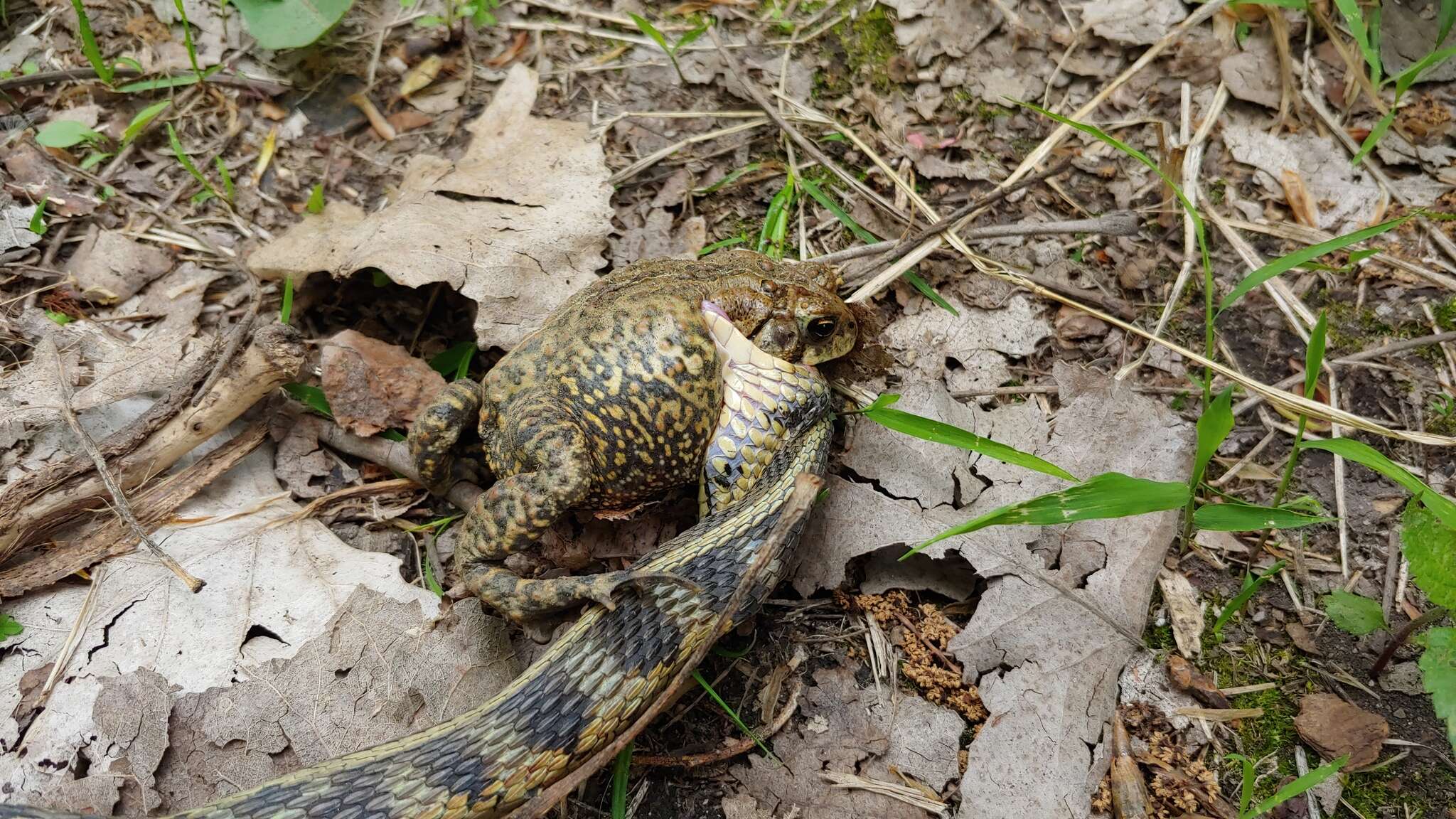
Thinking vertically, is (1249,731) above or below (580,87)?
below

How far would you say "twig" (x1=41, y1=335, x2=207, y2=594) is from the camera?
131 inches

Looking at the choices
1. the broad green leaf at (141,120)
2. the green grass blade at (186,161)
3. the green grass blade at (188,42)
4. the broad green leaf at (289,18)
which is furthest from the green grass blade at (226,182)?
the broad green leaf at (289,18)

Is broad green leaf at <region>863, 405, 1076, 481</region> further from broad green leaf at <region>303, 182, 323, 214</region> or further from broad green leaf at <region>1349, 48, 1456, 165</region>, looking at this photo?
broad green leaf at <region>303, 182, 323, 214</region>

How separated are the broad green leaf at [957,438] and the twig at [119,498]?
102 inches

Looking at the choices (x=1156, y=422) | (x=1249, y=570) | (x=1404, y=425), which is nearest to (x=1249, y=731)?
(x=1249, y=570)

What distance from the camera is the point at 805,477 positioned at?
110 inches

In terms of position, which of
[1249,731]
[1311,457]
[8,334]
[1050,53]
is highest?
[1050,53]

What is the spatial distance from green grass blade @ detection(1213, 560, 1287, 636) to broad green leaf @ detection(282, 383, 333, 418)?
3521 millimetres

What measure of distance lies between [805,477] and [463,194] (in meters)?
2.35

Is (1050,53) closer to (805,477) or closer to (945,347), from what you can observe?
(945,347)

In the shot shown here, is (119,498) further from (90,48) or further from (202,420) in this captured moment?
(90,48)

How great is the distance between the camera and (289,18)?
4562 millimetres

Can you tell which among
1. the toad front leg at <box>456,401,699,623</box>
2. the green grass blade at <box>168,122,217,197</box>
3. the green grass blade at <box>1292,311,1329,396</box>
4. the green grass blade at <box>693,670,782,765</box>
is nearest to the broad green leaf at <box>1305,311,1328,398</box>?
the green grass blade at <box>1292,311,1329,396</box>

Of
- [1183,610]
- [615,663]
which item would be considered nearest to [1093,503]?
[1183,610]
